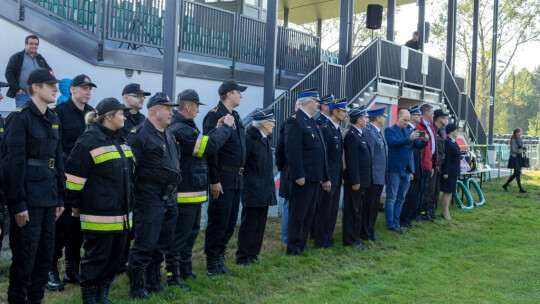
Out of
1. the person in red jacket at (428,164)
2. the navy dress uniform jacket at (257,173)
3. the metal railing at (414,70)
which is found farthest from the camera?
the metal railing at (414,70)

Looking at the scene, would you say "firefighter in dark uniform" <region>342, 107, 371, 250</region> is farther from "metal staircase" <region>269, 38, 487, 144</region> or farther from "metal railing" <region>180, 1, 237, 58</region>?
"metal railing" <region>180, 1, 237, 58</region>

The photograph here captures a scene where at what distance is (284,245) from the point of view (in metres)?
8.19

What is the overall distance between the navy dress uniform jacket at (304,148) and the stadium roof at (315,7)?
13789mm

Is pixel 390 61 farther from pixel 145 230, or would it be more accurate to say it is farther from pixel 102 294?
pixel 102 294

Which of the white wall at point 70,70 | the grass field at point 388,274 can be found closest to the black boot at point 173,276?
the grass field at point 388,274

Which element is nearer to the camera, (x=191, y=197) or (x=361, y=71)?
(x=191, y=197)

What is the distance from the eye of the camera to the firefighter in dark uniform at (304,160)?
24.4 feet

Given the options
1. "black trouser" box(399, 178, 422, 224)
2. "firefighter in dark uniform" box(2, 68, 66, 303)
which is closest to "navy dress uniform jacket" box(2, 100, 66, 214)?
"firefighter in dark uniform" box(2, 68, 66, 303)

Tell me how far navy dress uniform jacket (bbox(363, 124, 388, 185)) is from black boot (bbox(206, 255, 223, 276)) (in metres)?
3.44

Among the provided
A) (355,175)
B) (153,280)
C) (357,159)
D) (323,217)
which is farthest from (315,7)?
(153,280)

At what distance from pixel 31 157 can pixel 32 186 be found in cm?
24

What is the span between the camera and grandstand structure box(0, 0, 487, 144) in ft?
27.7

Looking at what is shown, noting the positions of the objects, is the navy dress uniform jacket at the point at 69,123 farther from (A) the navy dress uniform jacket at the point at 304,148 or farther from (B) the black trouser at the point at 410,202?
(B) the black trouser at the point at 410,202

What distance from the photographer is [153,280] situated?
210 inches
